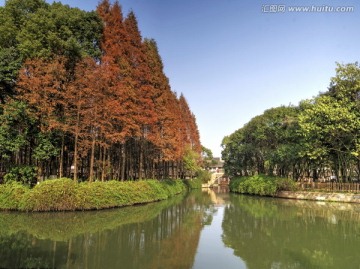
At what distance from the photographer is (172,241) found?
39.3 feet

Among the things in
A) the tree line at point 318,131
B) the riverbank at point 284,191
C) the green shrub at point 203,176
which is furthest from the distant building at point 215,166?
the riverbank at point 284,191

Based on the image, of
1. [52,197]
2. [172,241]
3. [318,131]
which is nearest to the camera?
[172,241]

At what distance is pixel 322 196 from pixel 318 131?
695 cm

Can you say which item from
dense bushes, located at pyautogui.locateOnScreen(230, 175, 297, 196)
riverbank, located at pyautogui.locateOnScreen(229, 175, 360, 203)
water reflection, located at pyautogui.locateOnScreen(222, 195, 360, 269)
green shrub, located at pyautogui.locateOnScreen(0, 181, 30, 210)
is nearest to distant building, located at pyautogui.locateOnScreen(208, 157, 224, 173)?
dense bushes, located at pyautogui.locateOnScreen(230, 175, 297, 196)

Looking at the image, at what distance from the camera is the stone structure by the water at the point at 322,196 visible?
94.7ft

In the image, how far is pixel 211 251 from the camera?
34.3 feet

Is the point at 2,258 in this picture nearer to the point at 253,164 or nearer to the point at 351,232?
the point at 351,232

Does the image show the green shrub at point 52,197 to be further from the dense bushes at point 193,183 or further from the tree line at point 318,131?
the dense bushes at point 193,183

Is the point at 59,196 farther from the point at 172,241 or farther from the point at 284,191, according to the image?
the point at 284,191

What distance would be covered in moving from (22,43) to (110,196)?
38.6 feet

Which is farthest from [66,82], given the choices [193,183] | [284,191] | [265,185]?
[193,183]

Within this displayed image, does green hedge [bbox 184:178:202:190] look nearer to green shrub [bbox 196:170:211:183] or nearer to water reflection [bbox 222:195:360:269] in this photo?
green shrub [bbox 196:170:211:183]

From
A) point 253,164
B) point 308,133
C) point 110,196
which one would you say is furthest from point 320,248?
point 253,164

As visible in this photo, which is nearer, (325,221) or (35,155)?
(325,221)
